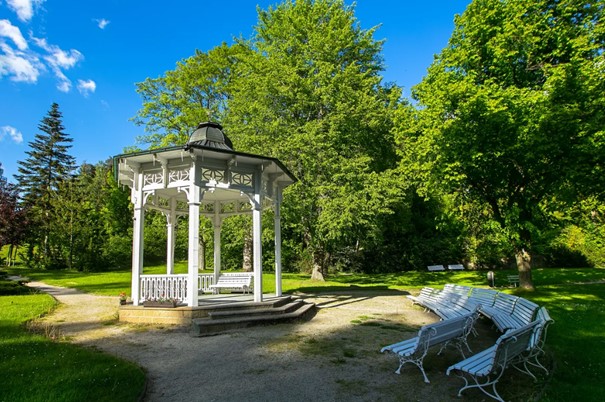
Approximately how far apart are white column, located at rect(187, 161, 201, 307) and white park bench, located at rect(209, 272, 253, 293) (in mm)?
3271

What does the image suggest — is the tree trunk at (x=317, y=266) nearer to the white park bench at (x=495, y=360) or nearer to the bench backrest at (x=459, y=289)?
the bench backrest at (x=459, y=289)

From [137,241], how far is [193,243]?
7.27 ft

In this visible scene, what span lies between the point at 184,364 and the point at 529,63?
55.8 ft

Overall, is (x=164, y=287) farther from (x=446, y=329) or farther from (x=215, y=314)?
(x=446, y=329)

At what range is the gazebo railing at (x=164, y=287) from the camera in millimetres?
10562

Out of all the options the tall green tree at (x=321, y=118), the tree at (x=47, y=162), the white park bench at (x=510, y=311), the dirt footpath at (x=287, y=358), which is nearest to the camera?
the dirt footpath at (x=287, y=358)

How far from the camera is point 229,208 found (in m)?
22.5

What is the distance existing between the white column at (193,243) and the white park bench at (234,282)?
327 centimetres

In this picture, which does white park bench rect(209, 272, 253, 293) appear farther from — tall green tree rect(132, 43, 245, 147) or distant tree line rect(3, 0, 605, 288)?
tall green tree rect(132, 43, 245, 147)

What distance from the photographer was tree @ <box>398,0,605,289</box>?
43.2 ft

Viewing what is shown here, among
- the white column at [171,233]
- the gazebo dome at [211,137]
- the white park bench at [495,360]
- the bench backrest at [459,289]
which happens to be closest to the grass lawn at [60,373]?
the white park bench at [495,360]

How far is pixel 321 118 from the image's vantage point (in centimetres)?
2297

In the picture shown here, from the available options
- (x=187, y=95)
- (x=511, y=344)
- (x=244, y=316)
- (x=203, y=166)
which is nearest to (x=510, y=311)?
(x=511, y=344)


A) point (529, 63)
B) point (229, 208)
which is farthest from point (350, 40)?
point (229, 208)
